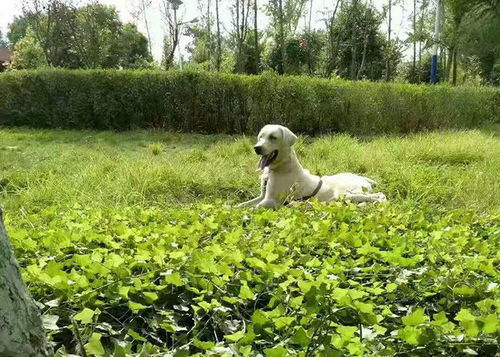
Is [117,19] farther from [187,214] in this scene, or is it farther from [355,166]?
[187,214]

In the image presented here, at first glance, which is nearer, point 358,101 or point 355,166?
point 355,166

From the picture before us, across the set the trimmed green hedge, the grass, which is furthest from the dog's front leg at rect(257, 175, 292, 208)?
the trimmed green hedge

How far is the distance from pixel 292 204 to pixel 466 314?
2.07 m

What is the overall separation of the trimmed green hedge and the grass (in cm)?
236

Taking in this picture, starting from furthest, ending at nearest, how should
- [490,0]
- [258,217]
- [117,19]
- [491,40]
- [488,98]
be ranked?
[117,19], [491,40], [490,0], [488,98], [258,217]

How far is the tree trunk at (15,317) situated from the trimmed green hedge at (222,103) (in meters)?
10.7

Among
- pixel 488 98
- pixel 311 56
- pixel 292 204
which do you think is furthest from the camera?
pixel 311 56

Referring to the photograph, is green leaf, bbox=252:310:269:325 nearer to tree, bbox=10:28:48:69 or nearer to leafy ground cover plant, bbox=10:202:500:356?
leafy ground cover plant, bbox=10:202:500:356

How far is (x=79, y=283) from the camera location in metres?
1.40

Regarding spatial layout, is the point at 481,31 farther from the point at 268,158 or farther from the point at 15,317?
the point at 15,317

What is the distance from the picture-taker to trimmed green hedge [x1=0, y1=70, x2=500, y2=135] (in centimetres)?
1155

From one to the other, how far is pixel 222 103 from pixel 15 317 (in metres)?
11.2

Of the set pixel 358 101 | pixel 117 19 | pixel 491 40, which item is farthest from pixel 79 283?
pixel 117 19

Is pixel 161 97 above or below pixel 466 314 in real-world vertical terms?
above
